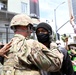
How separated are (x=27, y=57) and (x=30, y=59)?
3cm

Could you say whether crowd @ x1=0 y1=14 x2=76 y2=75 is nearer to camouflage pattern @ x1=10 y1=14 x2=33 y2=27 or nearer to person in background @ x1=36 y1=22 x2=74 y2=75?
camouflage pattern @ x1=10 y1=14 x2=33 y2=27

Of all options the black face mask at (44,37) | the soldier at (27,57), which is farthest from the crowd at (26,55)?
the black face mask at (44,37)

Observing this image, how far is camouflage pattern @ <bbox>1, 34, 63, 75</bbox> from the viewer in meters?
1.58

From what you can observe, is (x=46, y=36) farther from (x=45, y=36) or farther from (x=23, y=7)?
(x=23, y=7)

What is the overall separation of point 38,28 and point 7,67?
35.1 inches

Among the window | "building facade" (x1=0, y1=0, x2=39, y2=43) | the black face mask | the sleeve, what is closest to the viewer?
the sleeve

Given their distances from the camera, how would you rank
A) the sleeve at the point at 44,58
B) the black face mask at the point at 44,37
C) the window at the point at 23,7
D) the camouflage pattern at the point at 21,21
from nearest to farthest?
1. the sleeve at the point at 44,58
2. the camouflage pattern at the point at 21,21
3. the black face mask at the point at 44,37
4. the window at the point at 23,7

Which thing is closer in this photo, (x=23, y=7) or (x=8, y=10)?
(x=8, y=10)

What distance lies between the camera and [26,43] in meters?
1.71

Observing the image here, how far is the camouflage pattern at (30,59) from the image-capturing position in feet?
5.20

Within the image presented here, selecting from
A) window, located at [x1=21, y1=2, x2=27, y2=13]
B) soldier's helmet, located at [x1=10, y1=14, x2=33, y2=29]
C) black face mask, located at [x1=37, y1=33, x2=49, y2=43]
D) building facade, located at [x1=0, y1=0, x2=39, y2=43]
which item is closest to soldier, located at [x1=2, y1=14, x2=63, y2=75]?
soldier's helmet, located at [x1=10, y1=14, x2=33, y2=29]

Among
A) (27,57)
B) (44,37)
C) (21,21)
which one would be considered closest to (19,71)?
(27,57)

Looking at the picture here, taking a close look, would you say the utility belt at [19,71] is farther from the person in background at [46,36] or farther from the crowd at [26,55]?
Result: the person in background at [46,36]

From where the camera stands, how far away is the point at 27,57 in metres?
1.64
